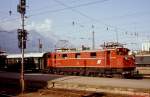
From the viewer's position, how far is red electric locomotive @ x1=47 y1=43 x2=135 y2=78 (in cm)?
3269

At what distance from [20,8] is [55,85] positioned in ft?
28.3

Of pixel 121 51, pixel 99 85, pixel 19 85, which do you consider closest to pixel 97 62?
pixel 121 51

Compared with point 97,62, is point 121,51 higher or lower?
higher

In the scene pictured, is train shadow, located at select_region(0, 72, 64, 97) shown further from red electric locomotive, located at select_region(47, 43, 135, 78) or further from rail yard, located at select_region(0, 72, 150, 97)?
red electric locomotive, located at select_region(47, 43, 135, 78)

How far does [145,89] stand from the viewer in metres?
21.2

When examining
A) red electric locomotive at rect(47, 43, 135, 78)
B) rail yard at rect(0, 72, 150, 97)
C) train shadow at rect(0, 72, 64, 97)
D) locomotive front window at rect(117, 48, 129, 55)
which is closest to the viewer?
rail yard at rect(0, 72, 150, 97)

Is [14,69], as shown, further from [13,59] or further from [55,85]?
[55,85]

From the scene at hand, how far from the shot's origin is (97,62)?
34.7m

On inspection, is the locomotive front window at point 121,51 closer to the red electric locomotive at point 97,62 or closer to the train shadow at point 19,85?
the red electric locomotive at point 97,62

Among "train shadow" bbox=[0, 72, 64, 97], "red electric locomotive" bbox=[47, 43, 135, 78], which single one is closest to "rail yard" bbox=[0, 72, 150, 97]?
"train shadow" bbox=[0, 72, 64, 97]

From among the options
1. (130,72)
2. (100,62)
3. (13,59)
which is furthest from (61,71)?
(13,59)

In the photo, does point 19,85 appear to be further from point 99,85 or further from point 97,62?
point 99,85

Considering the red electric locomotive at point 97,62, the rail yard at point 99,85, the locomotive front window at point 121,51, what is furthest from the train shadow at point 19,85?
the locomotive front window at point 121,51

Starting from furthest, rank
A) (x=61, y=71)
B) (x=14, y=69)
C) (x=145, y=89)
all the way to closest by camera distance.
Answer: (x=14, y=69) → (x=61, y=71) → (x=145, y=89)
